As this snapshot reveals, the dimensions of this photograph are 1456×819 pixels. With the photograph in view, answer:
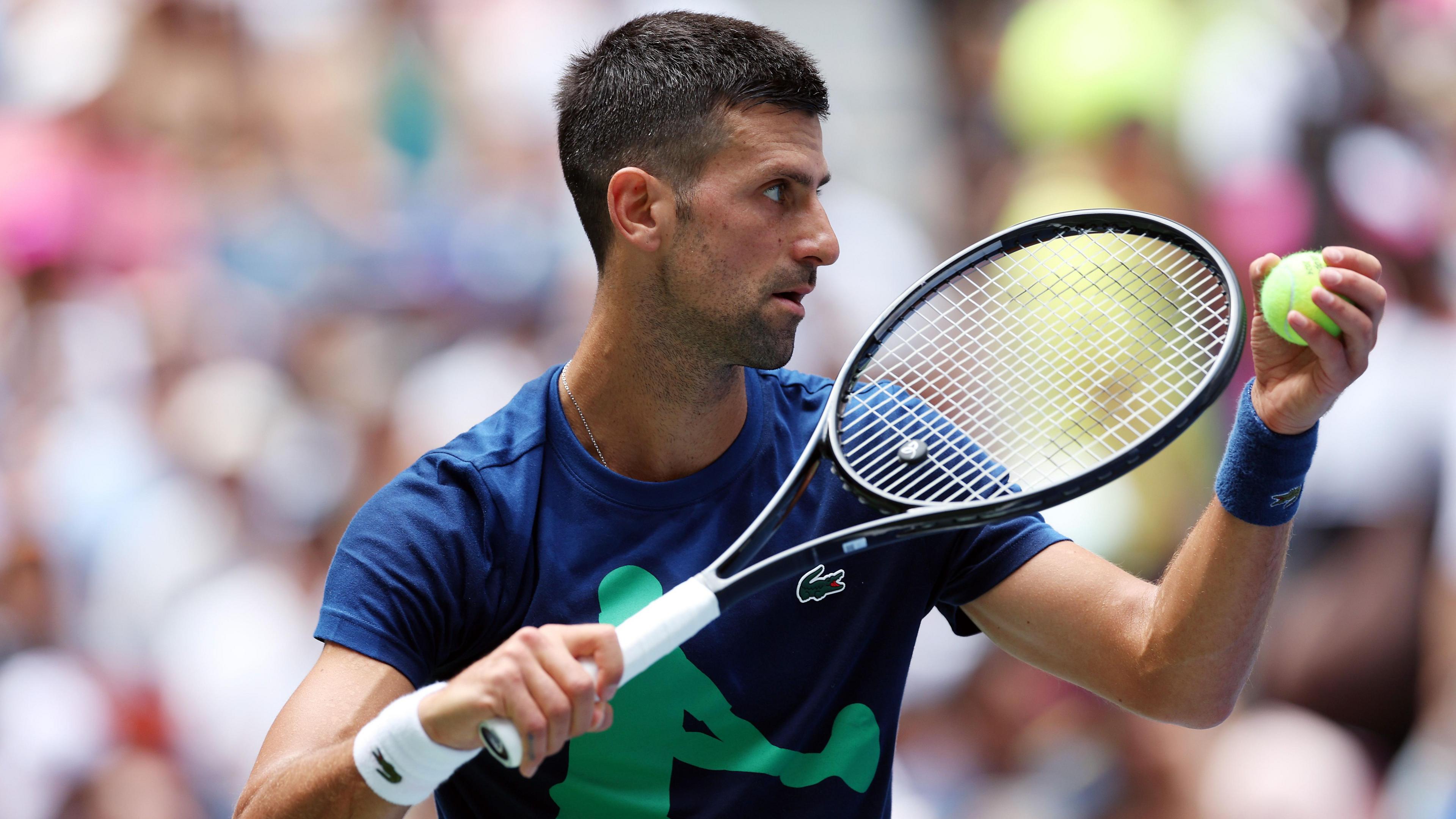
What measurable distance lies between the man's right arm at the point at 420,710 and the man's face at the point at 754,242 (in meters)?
0.56

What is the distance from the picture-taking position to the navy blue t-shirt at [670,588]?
1885 millimetres

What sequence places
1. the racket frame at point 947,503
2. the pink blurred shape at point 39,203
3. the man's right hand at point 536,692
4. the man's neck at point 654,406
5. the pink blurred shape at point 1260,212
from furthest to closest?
the pink blurred shape at point 39,203 → the pink blurred shape at point 1260,212 → the man's neck at point 654,406 → the racket frame at point 947,503 → the man's right hand at point 536,692

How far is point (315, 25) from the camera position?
5.29 meters

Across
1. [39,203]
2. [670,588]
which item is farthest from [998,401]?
[39,203]

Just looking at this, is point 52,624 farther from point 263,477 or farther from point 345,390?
point 345,390

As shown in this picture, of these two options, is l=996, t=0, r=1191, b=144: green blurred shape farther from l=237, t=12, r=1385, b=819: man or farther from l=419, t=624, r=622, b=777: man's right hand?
l=419, t=624, r=622, b=777: man's right hand

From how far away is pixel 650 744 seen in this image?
6.29 feet

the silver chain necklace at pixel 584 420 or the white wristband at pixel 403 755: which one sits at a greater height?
the silver chain necklace at pixel 584 420

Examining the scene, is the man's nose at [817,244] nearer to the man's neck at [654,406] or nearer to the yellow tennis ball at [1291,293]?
the man's neck at [654,406]

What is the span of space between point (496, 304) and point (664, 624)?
11.3ft

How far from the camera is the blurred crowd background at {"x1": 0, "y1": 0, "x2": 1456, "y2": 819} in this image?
4090 millimetres

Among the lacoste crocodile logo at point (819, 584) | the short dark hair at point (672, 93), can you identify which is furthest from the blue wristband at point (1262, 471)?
the short dark hair at point (672, 93)

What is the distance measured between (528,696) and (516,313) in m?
3.49

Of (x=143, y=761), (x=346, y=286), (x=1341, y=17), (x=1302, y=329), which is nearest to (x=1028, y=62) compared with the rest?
(x=1341, y=17)
